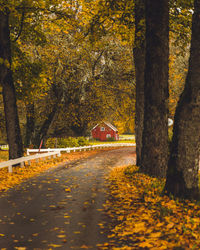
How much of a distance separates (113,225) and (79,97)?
76.8 ft

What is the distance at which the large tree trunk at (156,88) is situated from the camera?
10.5 metres

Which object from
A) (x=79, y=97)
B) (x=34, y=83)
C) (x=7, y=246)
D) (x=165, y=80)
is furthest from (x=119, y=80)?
(x=7, y=246)

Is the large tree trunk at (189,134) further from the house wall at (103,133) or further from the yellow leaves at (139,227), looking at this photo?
the house wall at (103,133)

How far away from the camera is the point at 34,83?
57.5 ft

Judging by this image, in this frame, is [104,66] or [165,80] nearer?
[165,80]

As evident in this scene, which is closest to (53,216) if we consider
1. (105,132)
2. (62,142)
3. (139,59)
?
(139,59)

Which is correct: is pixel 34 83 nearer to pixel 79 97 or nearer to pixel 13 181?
pixel 13 181

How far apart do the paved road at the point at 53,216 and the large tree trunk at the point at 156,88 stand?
89.1 inches

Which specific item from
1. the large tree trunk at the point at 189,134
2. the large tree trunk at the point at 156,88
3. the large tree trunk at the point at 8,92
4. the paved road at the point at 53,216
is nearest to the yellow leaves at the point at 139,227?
the paved road at the point at 53,216

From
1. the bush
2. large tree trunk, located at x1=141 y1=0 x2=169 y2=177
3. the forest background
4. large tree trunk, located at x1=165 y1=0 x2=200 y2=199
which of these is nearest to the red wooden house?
the bush

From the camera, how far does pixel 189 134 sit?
7.34 m

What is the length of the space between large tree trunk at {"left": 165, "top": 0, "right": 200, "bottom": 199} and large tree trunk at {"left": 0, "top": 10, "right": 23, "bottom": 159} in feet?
35.7

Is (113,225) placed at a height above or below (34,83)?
below

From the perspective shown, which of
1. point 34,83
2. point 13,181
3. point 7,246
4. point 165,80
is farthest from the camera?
point 34,83
